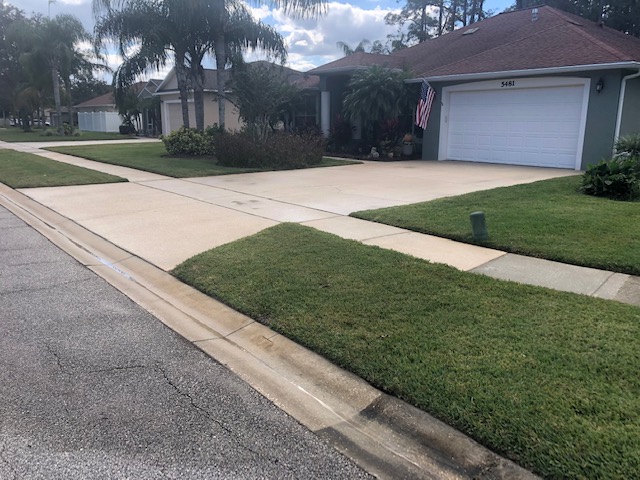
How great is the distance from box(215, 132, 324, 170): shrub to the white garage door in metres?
5.54

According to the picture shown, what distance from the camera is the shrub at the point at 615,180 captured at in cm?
975

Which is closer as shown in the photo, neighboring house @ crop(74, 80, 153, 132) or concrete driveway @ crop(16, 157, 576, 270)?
concrete driveway @ crop(16, 157, 576, 270)

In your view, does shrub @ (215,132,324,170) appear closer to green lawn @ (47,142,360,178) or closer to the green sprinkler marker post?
green lawn @ (47,142,360,178)

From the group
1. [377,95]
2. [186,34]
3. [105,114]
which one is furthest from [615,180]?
[105,114]

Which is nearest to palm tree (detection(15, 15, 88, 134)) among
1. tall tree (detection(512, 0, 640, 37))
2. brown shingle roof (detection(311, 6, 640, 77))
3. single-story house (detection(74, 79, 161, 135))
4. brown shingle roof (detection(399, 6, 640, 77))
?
single-story house (detection(74, 79, 161, 135))

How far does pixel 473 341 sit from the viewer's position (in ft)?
13.1

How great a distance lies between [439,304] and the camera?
4.75 metres

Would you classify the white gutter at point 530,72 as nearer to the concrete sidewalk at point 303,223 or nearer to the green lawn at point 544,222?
the concrete sidewalk at point 303,223

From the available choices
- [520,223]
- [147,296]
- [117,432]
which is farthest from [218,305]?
[520,223]

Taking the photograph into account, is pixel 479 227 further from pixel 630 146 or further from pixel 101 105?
pixel 101 105

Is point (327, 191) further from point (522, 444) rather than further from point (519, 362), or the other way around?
point (522, 444)

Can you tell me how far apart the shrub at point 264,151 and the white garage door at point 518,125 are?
5543 mm

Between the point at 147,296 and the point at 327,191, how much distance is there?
705cm

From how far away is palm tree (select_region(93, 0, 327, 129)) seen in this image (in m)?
19.2
